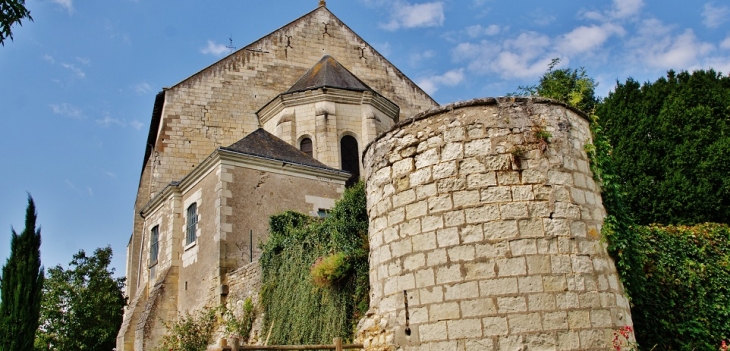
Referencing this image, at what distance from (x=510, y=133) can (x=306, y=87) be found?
46.6 ft

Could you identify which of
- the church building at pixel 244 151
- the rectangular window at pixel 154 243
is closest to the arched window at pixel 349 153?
the church building at pixel 244 151

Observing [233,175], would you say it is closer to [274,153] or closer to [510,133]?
[274,153]

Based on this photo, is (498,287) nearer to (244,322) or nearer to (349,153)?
(244,322)

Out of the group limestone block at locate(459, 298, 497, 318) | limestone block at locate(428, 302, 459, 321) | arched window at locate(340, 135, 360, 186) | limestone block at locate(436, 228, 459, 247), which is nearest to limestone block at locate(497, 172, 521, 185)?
limestone block at locate(436, 228, 459, 247)

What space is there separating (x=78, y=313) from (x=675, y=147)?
16.7 meters

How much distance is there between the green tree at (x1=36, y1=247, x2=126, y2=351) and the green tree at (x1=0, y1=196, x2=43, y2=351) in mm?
5445

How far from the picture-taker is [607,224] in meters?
6.42

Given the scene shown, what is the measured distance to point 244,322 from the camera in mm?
12609

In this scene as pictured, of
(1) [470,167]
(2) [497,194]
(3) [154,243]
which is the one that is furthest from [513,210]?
(3) [154,243]

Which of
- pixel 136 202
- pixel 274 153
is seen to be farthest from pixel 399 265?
pixel 136 202

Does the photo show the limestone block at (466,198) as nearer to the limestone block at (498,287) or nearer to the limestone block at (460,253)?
the limestone block at (460,253)

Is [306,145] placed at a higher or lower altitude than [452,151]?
higher

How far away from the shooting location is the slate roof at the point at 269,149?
1563 cm

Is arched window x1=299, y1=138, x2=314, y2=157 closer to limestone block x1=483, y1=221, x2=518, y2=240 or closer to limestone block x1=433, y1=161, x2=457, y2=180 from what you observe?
limestone block x1=433, y1=161, x2=457, y2=180
